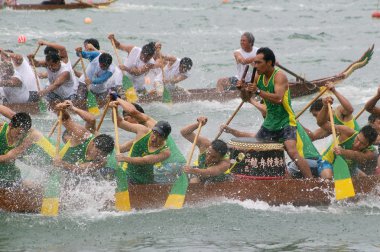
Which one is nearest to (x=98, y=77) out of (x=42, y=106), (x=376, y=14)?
(x=42, y=106)

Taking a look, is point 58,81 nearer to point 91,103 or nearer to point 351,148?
point 91,103

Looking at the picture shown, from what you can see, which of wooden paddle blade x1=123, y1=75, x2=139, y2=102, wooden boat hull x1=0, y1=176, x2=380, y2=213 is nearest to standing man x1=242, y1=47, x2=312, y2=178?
wooden boat hull x1=0, y1=176, x2=380, y2=213

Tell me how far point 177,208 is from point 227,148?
36.8 inches

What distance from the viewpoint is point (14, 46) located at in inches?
981

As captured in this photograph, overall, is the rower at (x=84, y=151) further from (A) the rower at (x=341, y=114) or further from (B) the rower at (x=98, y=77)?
(B) the rower at (x=98, y=77)

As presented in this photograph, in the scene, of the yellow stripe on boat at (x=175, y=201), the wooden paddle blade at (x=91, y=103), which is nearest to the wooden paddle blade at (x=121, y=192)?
the yellow stripe on boat at (x=175, y=201)

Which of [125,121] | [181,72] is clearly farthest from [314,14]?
[125,121]

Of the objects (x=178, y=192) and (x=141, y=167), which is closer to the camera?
(x=178, y=192)

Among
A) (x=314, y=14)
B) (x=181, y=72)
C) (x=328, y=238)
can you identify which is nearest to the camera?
(x=328, y=238)

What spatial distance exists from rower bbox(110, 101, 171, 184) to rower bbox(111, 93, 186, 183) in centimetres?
23

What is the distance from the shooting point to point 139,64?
57.2ft

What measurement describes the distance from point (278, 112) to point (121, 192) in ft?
7.01

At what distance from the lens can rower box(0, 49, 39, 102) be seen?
16.1 metres

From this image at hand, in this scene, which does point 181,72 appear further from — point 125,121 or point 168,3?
point 168,3
